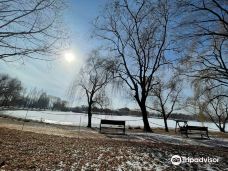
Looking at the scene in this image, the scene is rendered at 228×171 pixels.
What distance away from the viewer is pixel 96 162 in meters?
6.90

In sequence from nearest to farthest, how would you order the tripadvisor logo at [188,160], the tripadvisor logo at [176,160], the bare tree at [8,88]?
the tripadvisor logo at [176,160]
the tripadvisor logo at [188,160]
the bare tree at [8,88]

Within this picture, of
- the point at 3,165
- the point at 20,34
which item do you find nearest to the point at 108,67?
the point at 20,34

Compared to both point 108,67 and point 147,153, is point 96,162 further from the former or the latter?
point 108,67

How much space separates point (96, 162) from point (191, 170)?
2.73m

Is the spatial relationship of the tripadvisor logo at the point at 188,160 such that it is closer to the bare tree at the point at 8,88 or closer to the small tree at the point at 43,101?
the bare tree at the point at 8,88

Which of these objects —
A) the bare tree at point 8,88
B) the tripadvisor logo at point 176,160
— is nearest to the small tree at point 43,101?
the bare tree at point 8,88

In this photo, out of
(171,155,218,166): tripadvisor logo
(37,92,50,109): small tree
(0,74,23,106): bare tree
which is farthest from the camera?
(37,92,50,109): small tree

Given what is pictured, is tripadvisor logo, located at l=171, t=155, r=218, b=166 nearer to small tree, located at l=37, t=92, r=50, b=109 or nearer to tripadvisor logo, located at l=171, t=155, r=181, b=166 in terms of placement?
tripadvisor logo, located at l=171, t=155, r=181, b=166

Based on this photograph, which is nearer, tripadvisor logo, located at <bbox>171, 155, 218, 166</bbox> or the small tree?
tripadvisor logo, located at <bbox>171, 155, 218, 166</bbox>

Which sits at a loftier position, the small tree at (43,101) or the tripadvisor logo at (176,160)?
the small tree at (43,101)

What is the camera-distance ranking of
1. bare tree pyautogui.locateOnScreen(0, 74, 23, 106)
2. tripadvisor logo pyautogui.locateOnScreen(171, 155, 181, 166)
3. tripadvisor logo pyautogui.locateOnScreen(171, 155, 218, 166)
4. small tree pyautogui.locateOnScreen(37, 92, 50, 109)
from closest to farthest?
tripadvisor logo pyautogui.locateOnScreen(171, 155, 181, 166) < tripadvisor logo pyautogui.locateOnScreen(171, 155, 218, 166) < bare tree pyautogui.locateOnScreen(0, 74, 23, 106) < small tree pyautogui.locateOnScreen(37, 92, 50, 109)

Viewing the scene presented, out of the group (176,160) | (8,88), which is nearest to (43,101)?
(8,88)

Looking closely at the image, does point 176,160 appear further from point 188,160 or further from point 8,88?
point 8,88

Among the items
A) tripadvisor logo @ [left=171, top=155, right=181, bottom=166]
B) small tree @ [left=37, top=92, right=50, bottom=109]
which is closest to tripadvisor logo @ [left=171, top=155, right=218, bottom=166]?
tripadvisor logo @ [left=171, top=155, right=181, bottom=166]
